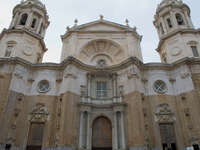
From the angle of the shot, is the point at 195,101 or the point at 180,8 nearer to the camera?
the point at 195,101

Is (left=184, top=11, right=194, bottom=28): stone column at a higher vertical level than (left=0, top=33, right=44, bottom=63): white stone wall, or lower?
higher

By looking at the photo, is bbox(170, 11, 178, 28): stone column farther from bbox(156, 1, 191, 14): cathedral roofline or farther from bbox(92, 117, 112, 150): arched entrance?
bbox(92, 117, 112, 150): arched entrance

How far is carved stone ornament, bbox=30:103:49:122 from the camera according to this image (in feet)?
60.4

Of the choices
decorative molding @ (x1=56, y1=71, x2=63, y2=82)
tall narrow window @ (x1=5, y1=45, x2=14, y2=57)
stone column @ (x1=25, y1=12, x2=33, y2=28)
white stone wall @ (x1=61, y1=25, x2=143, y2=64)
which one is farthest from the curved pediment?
tall narrow window @ (x1=5, y1=45, x2=14, y2=57)

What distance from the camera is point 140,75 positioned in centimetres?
2059

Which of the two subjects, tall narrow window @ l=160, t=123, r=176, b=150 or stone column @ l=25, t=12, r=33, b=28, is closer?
tall narrow window @ l=160, t=123, r=176, b=150

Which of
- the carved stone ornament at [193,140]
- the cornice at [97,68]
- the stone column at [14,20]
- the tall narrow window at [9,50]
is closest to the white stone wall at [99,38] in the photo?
the cornice at [97,68]

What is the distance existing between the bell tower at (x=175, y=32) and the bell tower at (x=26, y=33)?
18.7 m

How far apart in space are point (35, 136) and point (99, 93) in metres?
8.72

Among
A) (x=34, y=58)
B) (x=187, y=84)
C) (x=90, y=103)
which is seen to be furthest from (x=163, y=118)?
(x=34, y=58)

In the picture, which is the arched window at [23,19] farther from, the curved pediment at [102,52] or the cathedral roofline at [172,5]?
the cathedral roofline at [172,5]

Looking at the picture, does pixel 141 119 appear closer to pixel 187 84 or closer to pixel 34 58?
pixel 187 84

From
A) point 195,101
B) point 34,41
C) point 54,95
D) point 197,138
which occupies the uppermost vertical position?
point 34,41

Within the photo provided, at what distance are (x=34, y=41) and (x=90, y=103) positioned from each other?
499 inches
